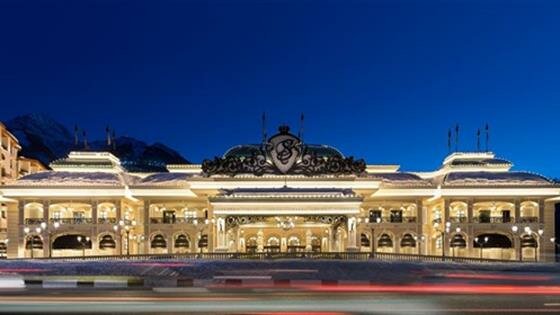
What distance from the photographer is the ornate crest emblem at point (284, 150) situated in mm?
94000

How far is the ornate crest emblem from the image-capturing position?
9400 cm

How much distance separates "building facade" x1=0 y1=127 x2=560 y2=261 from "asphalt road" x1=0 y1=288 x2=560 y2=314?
189ft

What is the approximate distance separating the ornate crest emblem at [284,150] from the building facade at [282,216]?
4.6 inches

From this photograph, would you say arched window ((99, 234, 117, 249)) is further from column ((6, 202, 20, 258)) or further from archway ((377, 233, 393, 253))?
archway ((377, 233, 393, 253))

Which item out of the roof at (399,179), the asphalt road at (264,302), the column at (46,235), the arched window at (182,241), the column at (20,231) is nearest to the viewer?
the asphalt road at (264,302)

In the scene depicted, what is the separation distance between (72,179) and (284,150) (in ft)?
81.6

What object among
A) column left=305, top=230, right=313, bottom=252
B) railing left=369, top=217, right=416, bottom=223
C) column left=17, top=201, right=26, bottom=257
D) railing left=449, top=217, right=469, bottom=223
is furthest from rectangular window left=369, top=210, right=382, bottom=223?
column left=17, top=201, right=26, bottom=257

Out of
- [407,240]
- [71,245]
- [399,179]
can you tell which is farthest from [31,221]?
[407,240]

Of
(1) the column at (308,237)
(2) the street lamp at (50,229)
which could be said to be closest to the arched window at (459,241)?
(1) the column at (308,237)

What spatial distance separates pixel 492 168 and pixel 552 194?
7.76 meters

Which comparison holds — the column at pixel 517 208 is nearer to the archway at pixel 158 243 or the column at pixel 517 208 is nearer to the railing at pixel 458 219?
the railing at pixel 458 219

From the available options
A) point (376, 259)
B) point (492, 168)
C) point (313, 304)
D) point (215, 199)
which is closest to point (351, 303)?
point (313, 304)

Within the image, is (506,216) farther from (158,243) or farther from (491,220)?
(158,243)

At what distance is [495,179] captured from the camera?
94.6 meters
